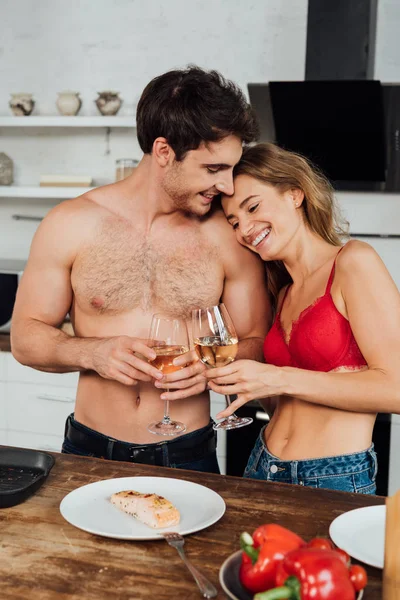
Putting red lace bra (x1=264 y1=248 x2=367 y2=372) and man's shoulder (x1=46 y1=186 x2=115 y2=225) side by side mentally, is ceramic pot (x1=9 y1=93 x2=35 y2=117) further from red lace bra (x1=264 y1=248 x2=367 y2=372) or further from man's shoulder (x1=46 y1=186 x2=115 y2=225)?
red lace bra (x1=264 y1=248 x2=367 y2=372)

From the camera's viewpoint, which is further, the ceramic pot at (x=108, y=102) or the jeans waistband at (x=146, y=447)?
the ceramic pot at (x=108, y=102)

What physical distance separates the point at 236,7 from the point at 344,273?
2730mm

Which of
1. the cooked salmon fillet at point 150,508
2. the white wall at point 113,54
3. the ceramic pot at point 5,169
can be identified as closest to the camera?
the cooked salmon fillet at point 150,508

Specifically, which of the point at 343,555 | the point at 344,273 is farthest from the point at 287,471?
the point at 343,555

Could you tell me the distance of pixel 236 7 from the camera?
3.97 m

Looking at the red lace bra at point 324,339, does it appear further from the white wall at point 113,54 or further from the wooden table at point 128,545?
the white wall at point 113,54

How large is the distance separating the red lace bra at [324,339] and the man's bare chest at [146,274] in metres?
0.39

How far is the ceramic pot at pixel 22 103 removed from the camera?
4.08m

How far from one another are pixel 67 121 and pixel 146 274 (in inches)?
86.5

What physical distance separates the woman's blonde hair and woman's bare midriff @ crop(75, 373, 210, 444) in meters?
0.63

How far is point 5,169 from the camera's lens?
421cm

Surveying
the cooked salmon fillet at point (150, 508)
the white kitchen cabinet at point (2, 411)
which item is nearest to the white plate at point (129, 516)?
the cooked salmon fillet at point (150, 508)

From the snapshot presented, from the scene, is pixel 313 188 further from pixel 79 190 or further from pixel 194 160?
pixel 79 190

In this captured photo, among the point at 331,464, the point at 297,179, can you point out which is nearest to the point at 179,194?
the point at 297,179
